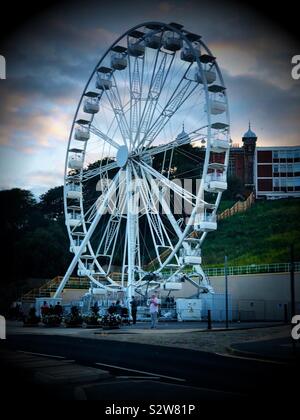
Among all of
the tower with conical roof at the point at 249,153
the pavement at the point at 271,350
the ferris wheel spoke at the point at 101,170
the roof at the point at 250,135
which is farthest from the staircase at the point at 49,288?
the roof at the point at 250,135

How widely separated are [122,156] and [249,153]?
217 feet

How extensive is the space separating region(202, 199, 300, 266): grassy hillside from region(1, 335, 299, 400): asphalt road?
121 ft

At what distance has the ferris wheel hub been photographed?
37.0 metres

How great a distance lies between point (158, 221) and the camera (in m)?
36.3

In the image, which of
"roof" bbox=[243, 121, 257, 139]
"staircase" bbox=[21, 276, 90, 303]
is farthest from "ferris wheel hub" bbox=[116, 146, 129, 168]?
"roof" bbox=[243, 121, 257, 139]

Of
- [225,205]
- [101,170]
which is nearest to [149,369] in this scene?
[101,170]

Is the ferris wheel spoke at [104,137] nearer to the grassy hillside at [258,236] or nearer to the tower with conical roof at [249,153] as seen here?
the grassy hillside at [258,236]

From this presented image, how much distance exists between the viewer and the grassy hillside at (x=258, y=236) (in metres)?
58.3

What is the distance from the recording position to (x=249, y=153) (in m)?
101

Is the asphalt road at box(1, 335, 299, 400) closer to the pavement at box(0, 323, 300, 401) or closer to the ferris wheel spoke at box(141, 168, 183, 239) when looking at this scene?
the pavement at box(0, 323, 300, 401)

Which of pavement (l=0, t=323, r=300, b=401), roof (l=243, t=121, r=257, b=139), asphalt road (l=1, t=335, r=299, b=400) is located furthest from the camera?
roof (l=243, t=121, r=257, b=139)

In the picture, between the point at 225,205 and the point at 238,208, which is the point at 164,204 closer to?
the point at 238,208

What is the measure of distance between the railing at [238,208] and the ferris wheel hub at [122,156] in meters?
46.9

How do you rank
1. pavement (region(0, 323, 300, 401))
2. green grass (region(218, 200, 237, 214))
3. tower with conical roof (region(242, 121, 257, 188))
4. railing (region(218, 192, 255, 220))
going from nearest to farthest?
pavement (region(0, 323, 300, 401))
railing (region(218, 192, 255, 220))
green grass (region(218, 200, 237, 214))
tower with conical roof (region(242, 121, 257, 188))
